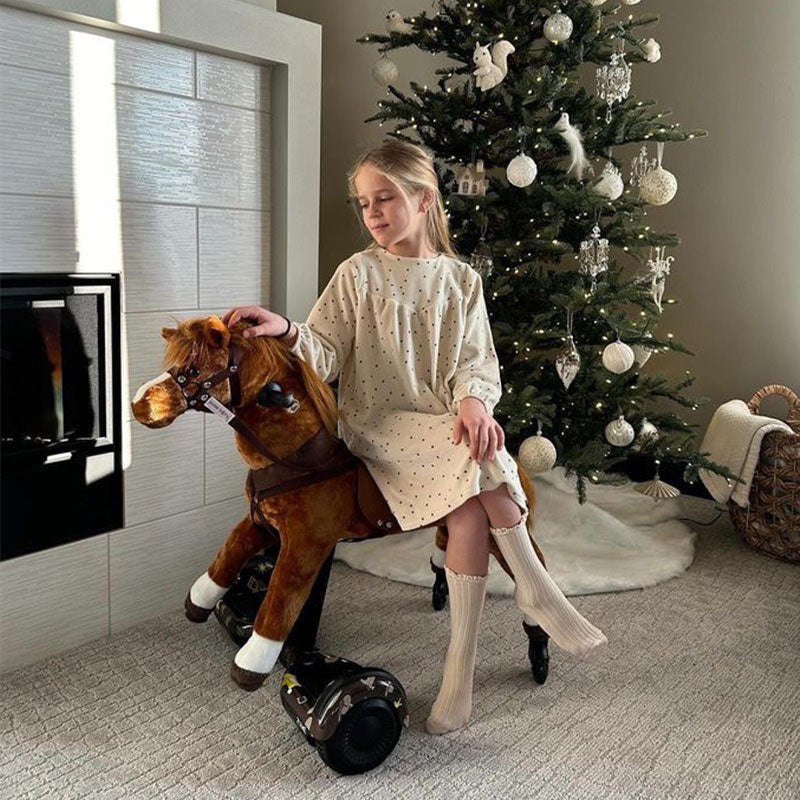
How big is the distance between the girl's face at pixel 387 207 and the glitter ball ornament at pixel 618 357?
82 cm

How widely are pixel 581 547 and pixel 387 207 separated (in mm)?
1403

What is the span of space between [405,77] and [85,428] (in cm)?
202

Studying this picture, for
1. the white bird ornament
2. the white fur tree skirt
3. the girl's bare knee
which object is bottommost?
the white fur tree skirt

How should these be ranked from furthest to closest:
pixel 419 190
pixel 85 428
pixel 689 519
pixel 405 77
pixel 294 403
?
pixel 405 77 → pixel 689 519 → pixel 85 428 → pixel 419 190 → pixel 294 403

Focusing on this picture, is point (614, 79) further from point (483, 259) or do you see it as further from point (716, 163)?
point (716, 163)

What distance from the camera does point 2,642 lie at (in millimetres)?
2039

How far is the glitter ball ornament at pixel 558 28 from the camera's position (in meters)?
2.46

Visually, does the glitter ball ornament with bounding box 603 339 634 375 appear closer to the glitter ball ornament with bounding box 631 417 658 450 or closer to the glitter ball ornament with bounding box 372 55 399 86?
the glitter ball ornament with bounding box 631 417 658 450

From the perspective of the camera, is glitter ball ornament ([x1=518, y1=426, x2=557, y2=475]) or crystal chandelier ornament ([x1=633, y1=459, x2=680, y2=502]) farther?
crystal chandelier ornament ([x1=633, y1=459, x2=680, y2=502])

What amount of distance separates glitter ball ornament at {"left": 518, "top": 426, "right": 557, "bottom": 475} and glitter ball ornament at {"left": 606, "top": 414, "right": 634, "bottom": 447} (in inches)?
7.5

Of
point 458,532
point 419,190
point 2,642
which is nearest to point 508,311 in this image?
point 419,190

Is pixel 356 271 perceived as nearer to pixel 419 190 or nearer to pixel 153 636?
pixel 419 190

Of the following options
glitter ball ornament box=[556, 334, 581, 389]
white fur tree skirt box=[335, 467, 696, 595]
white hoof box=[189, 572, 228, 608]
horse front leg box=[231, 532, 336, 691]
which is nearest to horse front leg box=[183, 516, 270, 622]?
white hoof box=[189, 572, 228, 608]

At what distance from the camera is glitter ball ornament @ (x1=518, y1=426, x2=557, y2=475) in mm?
2539
